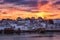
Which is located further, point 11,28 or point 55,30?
point 55,30

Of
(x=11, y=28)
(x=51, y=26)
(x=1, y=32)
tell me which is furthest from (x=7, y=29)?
(x=51, y=26)

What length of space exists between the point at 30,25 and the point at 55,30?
5400mm

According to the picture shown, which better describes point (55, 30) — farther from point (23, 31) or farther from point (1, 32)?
point (1, 32)

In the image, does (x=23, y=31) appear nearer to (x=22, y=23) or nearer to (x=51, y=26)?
(x=22, y=23)

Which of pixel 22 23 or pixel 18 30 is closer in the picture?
pixel 18 30

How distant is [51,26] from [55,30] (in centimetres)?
331

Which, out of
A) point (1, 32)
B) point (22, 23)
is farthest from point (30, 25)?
point (1, 32)

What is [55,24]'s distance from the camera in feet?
194

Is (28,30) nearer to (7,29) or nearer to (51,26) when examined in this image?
(51,26)

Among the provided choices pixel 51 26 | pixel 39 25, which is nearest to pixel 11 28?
pixel 39 25

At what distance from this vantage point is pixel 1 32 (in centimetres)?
5881

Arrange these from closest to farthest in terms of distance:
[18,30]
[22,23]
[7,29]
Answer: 1. [7,29]
2. [18,30]
3. [22,23]

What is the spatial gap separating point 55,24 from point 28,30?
570cm

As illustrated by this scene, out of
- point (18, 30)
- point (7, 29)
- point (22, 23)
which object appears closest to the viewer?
point (7, 29)
